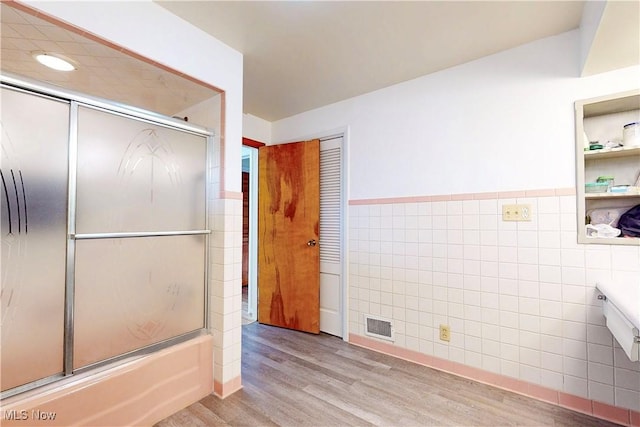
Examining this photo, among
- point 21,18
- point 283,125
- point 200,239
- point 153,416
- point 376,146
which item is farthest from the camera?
point 283,125

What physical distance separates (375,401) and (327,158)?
2.15 meters

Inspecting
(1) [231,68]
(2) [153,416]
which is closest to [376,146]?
(1) [231,68]

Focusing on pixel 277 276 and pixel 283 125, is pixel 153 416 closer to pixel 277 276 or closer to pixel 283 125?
pixel 277 276

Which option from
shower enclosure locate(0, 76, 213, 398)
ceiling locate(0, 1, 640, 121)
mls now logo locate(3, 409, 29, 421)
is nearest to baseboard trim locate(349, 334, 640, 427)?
shower enclosure locate(0, 76, 213, 398)

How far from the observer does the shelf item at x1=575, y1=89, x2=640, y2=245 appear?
162 centimetres

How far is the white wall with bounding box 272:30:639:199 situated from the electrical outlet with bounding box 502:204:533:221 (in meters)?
0.14

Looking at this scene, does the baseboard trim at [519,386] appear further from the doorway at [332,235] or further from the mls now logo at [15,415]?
the mls now logo at [15,415]

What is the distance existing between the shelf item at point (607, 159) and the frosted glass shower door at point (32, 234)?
286 centimetres

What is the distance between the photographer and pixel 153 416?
1.57 meters

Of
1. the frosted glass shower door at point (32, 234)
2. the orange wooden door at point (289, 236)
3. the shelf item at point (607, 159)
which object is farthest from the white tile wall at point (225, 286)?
the shelf item at point (607, 159)

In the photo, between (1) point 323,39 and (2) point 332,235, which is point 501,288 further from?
(1) point 323,39

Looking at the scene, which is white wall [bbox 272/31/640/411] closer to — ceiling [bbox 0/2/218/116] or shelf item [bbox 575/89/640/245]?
shelf item [bbox 575/89/640/245]

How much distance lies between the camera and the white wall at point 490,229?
1.70 meters

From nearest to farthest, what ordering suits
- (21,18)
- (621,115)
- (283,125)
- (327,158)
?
(21,18), (621,115), (327,158), (283,125)
